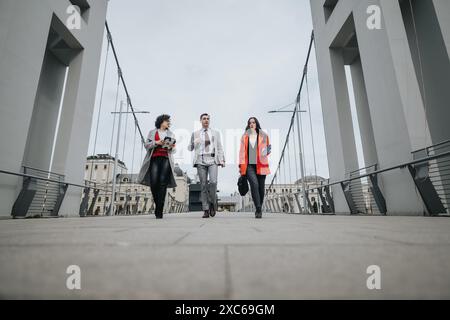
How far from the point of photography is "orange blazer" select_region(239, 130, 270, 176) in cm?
307

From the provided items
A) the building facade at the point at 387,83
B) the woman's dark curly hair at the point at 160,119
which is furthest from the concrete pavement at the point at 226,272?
the building facade at the point at 387,83

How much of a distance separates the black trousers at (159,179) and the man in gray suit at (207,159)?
0.47 metres

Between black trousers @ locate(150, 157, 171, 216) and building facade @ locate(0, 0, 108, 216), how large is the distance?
226cm

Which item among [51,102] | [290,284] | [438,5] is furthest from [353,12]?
[51,102]

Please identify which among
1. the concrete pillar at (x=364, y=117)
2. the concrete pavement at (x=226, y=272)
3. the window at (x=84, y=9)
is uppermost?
the window at (x=84, y=9)

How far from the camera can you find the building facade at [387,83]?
11.0 ft

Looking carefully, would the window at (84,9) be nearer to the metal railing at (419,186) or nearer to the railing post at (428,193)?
the metal railing at (419,186)

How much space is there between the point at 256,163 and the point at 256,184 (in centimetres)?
29

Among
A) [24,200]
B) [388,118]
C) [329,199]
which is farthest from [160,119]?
[329,199]

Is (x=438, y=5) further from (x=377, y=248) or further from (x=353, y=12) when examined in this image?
(x=377, y=248)

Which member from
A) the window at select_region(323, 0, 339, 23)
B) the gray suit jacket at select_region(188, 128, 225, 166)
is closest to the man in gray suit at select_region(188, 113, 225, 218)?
the gray suit jacket at select_region(188, 128, 225, 166)

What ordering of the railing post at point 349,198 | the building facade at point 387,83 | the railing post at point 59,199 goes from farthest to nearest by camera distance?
the railing post at point 349,198 < the railing post at point 59,199 < the building facade at point 387,83

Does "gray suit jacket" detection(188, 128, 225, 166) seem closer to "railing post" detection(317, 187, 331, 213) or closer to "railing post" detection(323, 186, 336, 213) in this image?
"railing post" detection(323, 186, 336, 213)

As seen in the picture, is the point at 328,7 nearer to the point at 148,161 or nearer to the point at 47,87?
the point at 148,161
